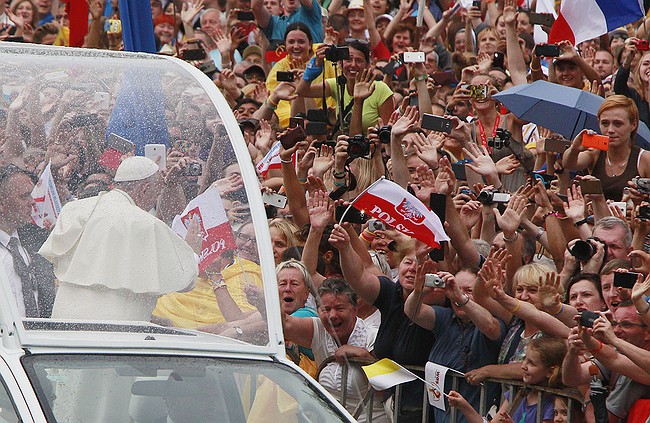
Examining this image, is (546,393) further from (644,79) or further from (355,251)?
(644,79)

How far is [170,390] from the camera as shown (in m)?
4.66

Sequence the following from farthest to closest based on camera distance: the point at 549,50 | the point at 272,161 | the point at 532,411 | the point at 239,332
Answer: the point at 549,50 < the point at 272,161 < the point at 532,411 < the point at 239,332

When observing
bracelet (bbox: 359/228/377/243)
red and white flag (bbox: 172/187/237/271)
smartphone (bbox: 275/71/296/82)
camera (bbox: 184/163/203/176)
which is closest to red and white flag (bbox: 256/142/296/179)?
bracelet (bbox: 359/228/377/243)

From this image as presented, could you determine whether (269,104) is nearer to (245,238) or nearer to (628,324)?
(628,324)

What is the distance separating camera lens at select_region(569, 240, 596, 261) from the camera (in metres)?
7.56

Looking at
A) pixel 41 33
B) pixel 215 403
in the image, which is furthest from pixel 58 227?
pixel 41 33

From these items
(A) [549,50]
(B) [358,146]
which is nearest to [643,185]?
(B) [358,146]

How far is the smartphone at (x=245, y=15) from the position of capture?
1390 centimetres

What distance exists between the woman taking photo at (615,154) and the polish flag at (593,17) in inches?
68.2

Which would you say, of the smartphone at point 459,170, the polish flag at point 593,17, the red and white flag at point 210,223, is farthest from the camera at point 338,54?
the red and white flag at point 210,223

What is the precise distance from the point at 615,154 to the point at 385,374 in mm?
→ 2933

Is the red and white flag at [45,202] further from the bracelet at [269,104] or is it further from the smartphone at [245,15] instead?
the smartphone at [245,15]

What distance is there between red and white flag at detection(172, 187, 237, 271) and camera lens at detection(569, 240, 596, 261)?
289 cm

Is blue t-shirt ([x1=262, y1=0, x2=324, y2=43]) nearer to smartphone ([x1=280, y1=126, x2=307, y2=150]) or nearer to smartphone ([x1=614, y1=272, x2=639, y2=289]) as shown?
smartphone ([x1=280, y1=126, x2=307, y2=150])
